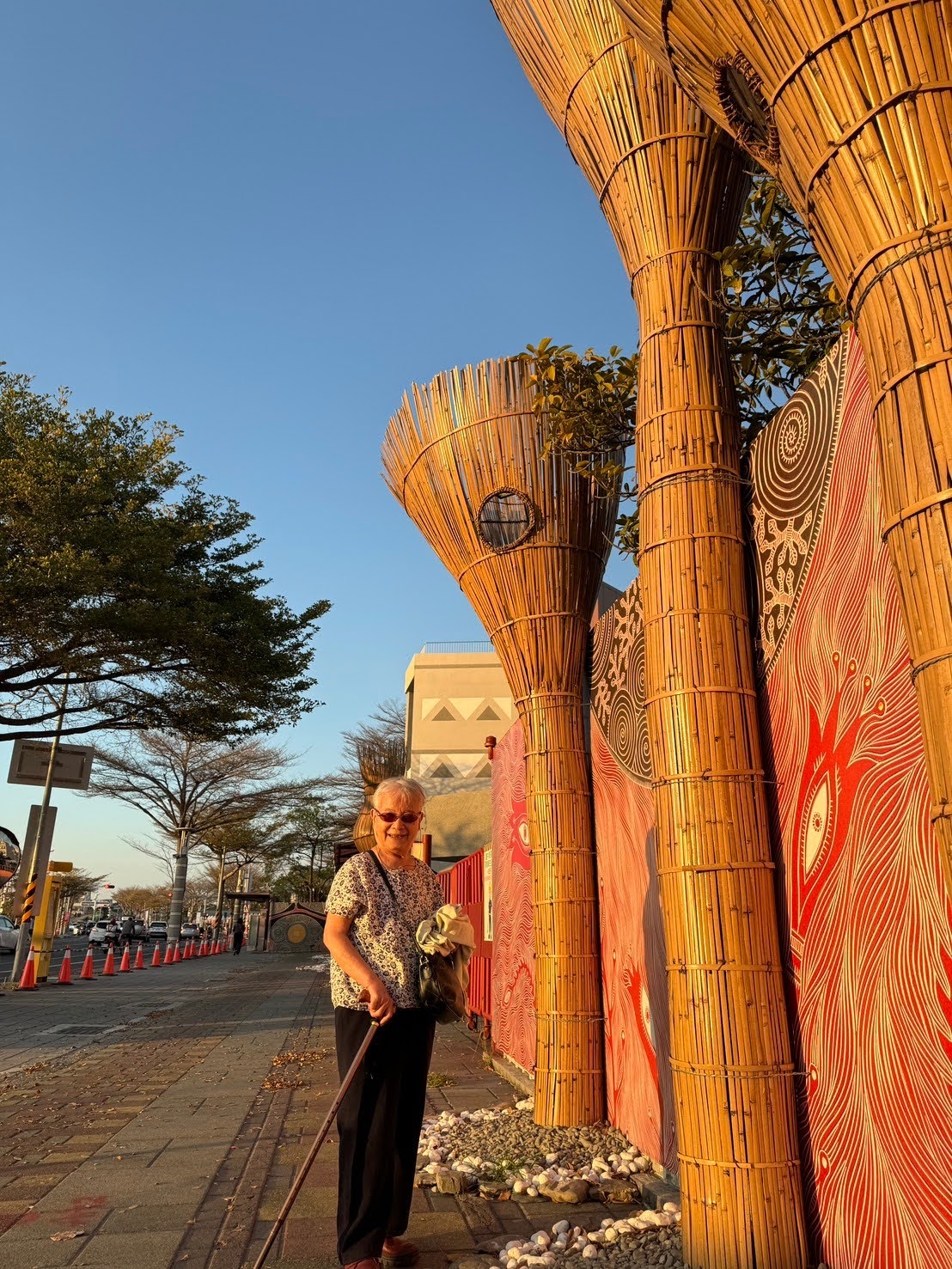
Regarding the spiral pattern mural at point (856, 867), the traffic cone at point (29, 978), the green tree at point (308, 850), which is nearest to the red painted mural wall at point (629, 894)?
the spiral pattern mural at point (856, 867)

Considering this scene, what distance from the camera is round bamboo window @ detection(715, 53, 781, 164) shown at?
2.10 m

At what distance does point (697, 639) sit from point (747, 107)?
1.37 metres

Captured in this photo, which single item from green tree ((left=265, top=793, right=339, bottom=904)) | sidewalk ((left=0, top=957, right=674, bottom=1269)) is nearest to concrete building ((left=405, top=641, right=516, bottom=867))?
green tree ((left=265, top=793, right=339, bottom=904))

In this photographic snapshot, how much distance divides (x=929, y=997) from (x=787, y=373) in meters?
3.08

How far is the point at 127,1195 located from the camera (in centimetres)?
354

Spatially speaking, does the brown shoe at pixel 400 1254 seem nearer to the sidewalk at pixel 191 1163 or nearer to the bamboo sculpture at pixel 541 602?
the sidewalk at pixel 191 1163

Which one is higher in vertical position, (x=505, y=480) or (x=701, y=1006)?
(x=505, y=480)

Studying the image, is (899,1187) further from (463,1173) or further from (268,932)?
(268,932)

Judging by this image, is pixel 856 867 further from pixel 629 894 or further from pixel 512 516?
pixel 512 516

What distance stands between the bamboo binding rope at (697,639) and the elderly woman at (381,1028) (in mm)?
773

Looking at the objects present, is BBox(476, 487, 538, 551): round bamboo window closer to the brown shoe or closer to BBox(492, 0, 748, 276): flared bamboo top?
BBox(492, 0, 748, 276): flared bamboo top

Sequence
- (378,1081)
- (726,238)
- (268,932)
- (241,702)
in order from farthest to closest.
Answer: (268,932), (241,702), (726,238), (378,1081)

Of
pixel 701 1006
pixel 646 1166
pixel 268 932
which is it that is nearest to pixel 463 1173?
pixel 646 1166

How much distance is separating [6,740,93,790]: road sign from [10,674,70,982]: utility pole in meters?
0.09
